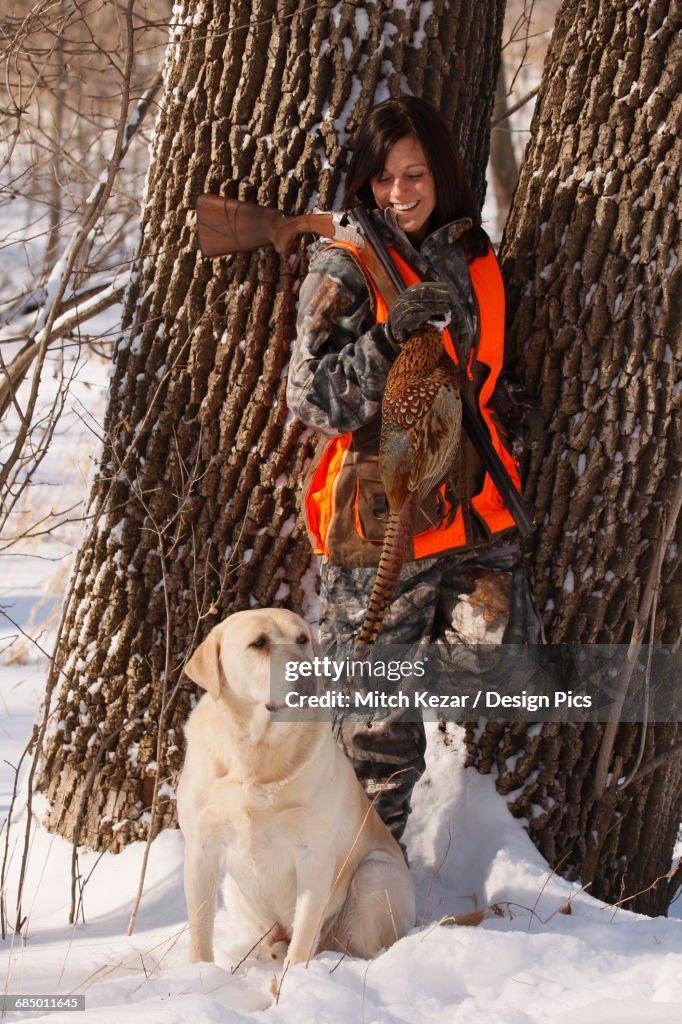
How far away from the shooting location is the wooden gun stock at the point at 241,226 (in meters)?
3.37

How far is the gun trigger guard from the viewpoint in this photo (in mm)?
2908

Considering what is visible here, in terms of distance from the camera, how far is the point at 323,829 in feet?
8.85

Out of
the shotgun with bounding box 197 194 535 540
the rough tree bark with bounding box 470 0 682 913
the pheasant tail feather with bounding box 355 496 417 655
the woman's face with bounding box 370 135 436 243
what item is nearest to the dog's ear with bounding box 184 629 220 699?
the pheasant tail feather with bounding box 355 496 417 655

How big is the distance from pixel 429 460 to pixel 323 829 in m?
1.12

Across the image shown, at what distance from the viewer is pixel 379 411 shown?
2.78m

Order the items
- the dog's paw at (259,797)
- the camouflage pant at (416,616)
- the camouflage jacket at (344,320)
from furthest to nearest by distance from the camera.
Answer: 1. the camouflage pant at (416,616)
2. the camouflage jacket at (344,320)
3. the dog's paw at (259,797)

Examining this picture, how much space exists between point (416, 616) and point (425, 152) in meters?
1.50

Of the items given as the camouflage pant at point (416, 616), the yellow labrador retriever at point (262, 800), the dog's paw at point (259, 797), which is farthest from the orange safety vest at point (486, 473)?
the dog's paw at point (259, 797)

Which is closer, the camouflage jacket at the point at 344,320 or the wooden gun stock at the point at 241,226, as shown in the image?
the camouflage jacket at the point at 344,320

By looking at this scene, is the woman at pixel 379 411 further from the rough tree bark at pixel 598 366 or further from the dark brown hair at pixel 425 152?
the rough tree bark at pixel 598 366

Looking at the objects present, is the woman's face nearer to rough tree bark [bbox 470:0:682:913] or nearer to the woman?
the woman

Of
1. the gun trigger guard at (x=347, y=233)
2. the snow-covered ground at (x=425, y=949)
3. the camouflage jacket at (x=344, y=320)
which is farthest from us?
the gun trigger guard at (x=347, y=233)

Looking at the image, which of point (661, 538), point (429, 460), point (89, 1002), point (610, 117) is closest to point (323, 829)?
point (89, 1002)

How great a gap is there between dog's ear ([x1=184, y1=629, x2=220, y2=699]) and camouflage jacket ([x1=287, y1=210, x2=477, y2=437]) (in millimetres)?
741
